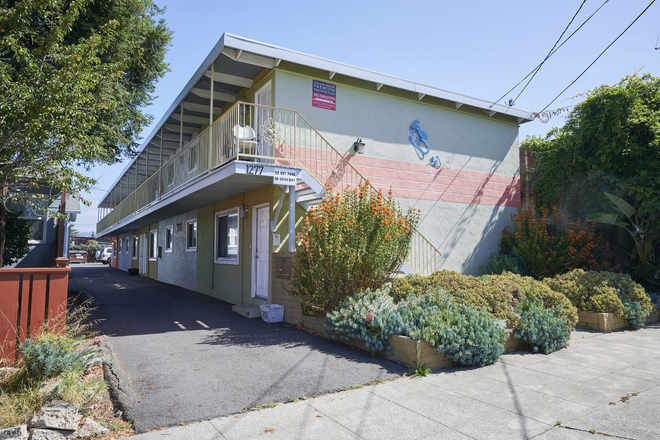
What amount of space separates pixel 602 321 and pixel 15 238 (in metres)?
14.1

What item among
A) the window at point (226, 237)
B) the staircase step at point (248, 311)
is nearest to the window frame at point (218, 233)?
the window at point (226, 237)

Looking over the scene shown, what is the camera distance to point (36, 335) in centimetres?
453

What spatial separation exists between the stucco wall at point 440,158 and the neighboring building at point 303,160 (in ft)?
0.10

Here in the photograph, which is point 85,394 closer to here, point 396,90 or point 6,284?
point 6,284

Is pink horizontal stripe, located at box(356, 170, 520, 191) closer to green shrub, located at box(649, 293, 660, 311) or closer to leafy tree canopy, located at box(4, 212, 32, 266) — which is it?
green shrub, located at box(649, 293, 660, 311)

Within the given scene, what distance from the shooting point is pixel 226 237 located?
1178cm

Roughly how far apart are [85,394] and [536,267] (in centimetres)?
993

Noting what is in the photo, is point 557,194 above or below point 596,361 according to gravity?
above

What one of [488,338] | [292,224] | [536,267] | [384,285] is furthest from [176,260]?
[488,338]

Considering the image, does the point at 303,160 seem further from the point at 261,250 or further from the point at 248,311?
the point at 248,311

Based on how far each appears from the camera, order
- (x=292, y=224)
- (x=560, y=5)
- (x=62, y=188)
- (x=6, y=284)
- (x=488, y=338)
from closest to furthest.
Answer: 1. (x=6, y=284)
2. (x=488, y=338)
3. (x=62, y=188)
4. (x=292, y=224)
5. (x=560, y=5)

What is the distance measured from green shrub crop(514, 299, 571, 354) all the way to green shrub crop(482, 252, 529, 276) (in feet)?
14.4

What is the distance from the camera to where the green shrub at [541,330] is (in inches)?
237

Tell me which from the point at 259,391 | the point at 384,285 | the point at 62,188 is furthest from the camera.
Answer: the point at 384,285
